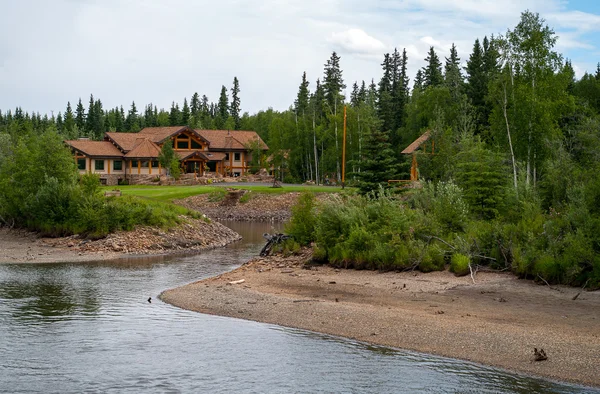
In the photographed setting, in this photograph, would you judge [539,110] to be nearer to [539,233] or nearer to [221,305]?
[539,233]

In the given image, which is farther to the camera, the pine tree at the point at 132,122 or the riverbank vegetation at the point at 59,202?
the pine tree at the point at 132,122

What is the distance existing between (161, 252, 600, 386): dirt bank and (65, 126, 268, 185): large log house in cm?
6322

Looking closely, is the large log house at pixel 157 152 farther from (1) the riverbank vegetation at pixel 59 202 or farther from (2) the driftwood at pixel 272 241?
(2) the driftwood at pixel 272 241

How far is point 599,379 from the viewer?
48.8ft

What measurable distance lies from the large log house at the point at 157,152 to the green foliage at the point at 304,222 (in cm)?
5570

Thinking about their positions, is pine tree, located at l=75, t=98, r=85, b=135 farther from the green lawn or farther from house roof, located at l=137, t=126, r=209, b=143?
the green lawn

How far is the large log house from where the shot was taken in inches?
3506

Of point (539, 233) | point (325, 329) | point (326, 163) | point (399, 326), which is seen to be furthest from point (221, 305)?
point (326, 163)

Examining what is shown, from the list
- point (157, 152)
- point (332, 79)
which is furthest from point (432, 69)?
point (157, 152)

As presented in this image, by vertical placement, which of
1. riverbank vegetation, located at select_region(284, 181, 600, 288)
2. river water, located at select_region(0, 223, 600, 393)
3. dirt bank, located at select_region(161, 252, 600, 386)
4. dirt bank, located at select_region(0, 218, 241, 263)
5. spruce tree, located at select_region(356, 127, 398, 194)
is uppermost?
spruce tree, located at select_region(356, 127, 398, 194)

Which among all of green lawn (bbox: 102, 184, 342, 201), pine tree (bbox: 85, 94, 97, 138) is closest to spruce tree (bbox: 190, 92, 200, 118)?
pine tree (bbox: 85, 94, 97, 138)

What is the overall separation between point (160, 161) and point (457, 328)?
72.5 meters

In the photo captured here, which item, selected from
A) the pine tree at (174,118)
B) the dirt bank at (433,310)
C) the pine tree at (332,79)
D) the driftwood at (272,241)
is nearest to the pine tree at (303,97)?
the pine tree at (332,79)

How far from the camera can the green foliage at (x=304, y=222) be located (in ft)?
112
